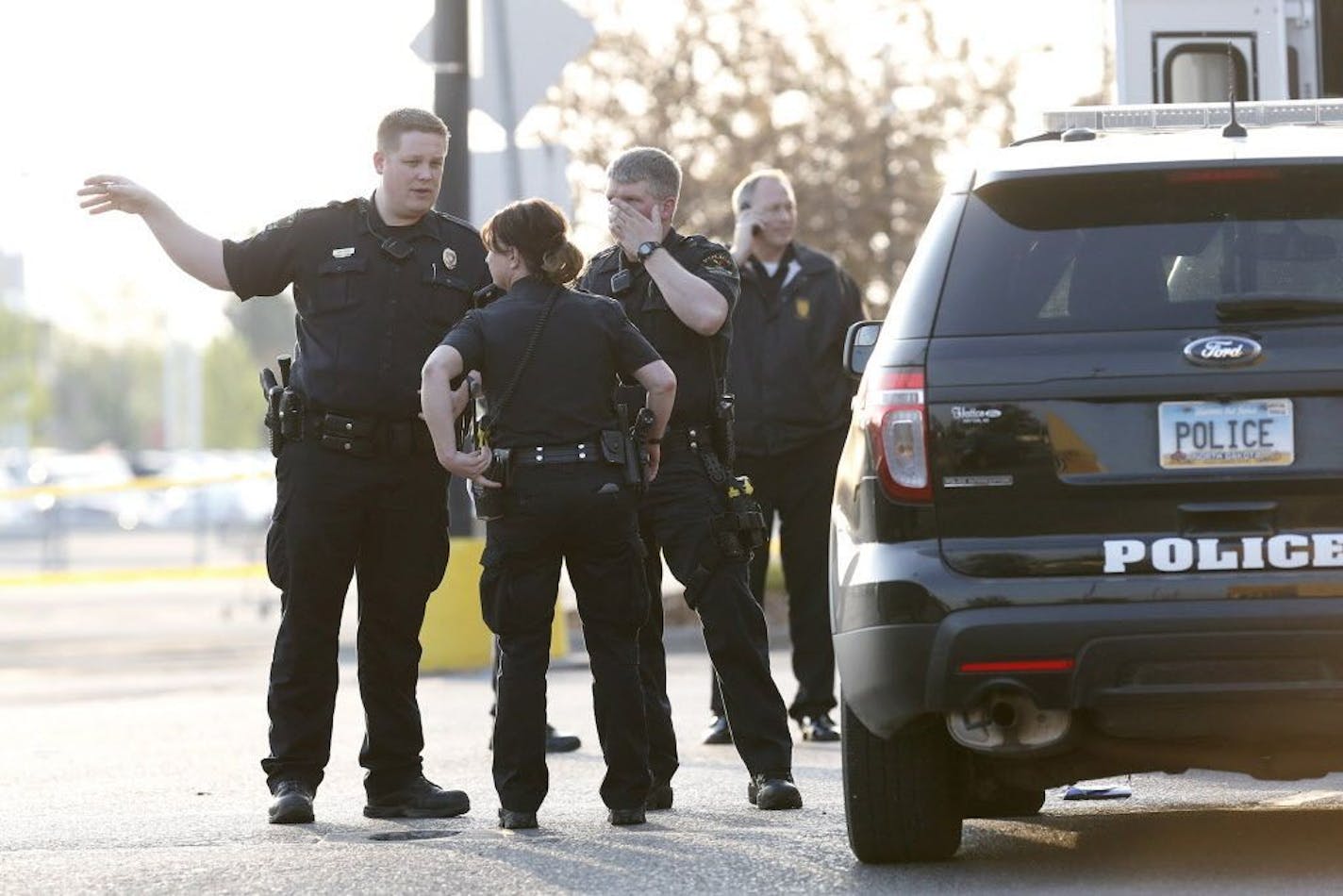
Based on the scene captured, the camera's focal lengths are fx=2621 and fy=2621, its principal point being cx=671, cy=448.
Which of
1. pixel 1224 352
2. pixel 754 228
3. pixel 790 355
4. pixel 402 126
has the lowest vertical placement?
A: pixel 1224 352

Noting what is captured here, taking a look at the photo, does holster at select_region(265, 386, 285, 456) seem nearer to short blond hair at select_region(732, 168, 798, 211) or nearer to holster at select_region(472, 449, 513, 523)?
holster at select_region(472, 449, 513, 523)

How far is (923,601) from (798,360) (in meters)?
4.06

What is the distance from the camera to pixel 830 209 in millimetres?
22922

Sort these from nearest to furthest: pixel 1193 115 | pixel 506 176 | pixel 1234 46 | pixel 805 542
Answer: pixel 1193 115 < pixel 805 542 < pixel 1234 46 < pixel 506 176

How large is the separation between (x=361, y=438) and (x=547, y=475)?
2.42 feet

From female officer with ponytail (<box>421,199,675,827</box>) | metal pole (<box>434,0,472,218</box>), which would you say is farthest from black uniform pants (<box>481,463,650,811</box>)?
metal pole (<box>434,0,472,218</box>)

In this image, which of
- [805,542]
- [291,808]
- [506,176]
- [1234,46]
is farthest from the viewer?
[506,176]

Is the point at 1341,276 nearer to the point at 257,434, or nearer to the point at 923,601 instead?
the point at 923,601

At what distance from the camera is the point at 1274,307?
557 cm

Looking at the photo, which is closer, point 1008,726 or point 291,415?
point 1008,726

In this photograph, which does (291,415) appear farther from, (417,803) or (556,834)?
(556,834)

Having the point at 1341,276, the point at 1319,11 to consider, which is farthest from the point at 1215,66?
the point at 1341,276

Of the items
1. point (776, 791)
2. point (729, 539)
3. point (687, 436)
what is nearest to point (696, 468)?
point (687, 436)

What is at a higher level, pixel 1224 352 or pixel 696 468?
pixel 1224 352
